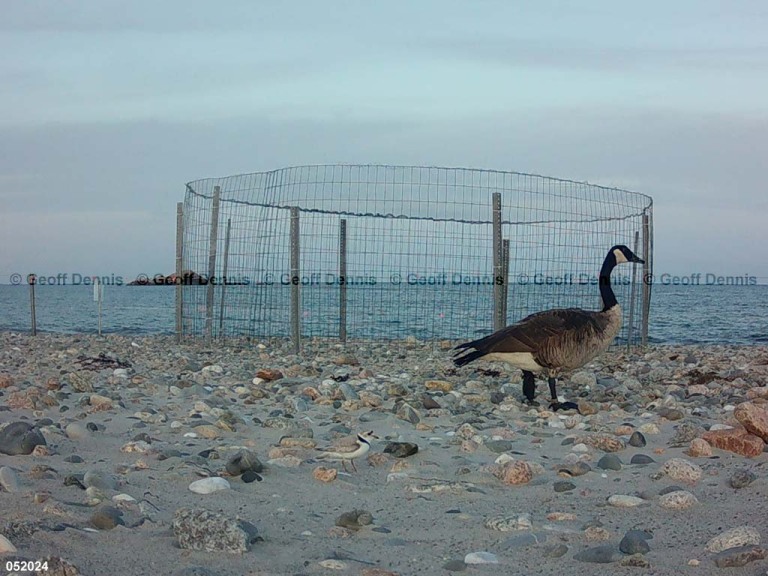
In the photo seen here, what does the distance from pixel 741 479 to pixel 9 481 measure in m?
3.74

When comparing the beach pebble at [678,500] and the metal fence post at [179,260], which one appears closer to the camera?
the beach pebble at [678,500]

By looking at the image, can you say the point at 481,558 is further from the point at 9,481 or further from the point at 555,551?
the point at 9,481

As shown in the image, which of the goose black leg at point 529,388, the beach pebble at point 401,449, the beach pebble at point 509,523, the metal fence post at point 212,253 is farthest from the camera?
the metal fence post at point 212,253

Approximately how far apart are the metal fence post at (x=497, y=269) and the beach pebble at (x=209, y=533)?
25.7ft

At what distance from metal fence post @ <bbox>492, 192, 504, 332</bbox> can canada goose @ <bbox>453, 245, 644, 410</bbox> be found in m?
3.47

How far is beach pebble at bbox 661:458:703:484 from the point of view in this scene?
457 cm

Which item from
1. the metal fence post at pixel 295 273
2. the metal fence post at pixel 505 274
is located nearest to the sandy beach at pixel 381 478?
the metal fence post at pixel 505 274

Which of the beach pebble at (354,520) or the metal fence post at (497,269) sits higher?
the metal fence post at (497,269)

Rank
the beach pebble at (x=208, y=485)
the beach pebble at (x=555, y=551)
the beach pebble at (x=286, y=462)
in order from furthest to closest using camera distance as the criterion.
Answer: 1. the beach pebble at (x=286, y=462)
2. the beach pebble at (x=208, y=485)
3. the beach pebble at (x=555, y=551)

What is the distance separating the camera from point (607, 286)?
827 cm

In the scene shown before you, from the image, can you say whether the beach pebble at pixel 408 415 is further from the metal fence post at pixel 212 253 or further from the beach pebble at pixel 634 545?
the metal fence post at pixel 212 253

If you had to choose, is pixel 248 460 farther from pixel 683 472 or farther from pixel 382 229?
pixel 382 229

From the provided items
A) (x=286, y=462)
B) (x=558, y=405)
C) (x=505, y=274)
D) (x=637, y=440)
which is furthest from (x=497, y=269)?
(x=286, y=462)

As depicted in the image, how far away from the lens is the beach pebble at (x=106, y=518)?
352 centimetres
